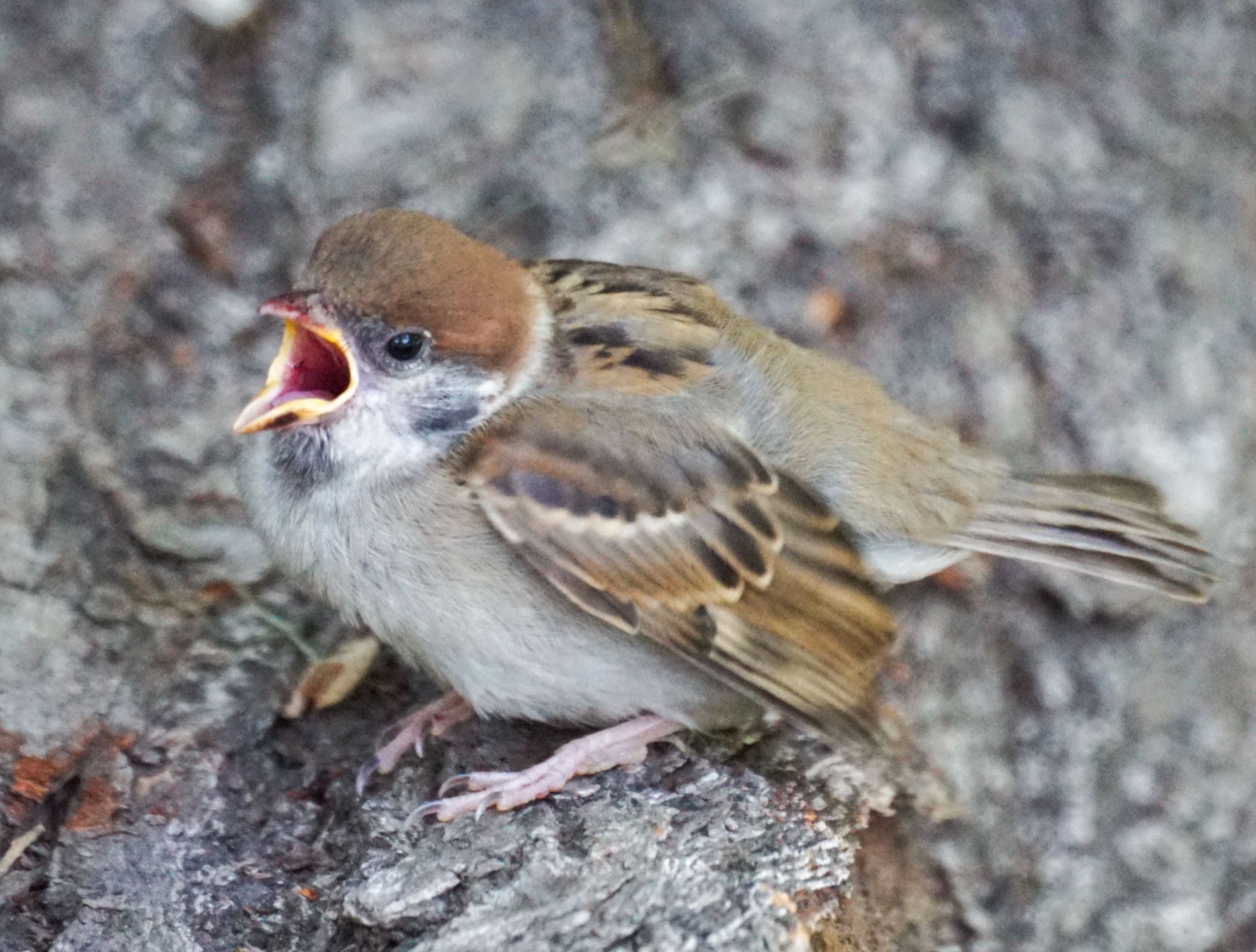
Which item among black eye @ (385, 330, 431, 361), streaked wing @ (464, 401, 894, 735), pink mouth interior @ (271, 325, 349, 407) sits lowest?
streaked wing @ (464, 401, 894, 735)

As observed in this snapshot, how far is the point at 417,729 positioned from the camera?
2.91 m

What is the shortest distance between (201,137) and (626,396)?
1.62 meters

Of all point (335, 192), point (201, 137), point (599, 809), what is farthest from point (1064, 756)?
point (201, 137)

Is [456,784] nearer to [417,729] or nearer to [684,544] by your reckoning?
[417,729]

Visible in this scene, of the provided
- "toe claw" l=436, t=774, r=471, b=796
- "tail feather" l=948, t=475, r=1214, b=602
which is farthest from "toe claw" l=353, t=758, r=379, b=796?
"tail feather" l=948, t=475, r=1214, b=602

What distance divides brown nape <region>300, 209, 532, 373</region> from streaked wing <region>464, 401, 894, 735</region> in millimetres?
171

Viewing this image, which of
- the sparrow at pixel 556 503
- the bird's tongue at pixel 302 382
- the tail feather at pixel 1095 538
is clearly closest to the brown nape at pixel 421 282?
the sparrow at pixel 556 503

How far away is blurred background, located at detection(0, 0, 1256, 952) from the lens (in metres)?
3.31

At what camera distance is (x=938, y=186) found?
380 centimetres

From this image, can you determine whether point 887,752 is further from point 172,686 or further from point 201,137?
point 201,137

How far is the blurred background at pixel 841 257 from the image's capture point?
3.31m

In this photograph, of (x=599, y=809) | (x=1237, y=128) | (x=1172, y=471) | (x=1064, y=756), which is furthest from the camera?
(x=1237, y=128)

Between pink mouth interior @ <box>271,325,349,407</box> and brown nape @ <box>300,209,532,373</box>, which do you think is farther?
pink mouth interior @ <box>271,325,349,407</box>

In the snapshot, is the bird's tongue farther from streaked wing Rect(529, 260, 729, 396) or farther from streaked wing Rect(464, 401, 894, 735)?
streaked wing Rect(529, 260, 729, 396)
